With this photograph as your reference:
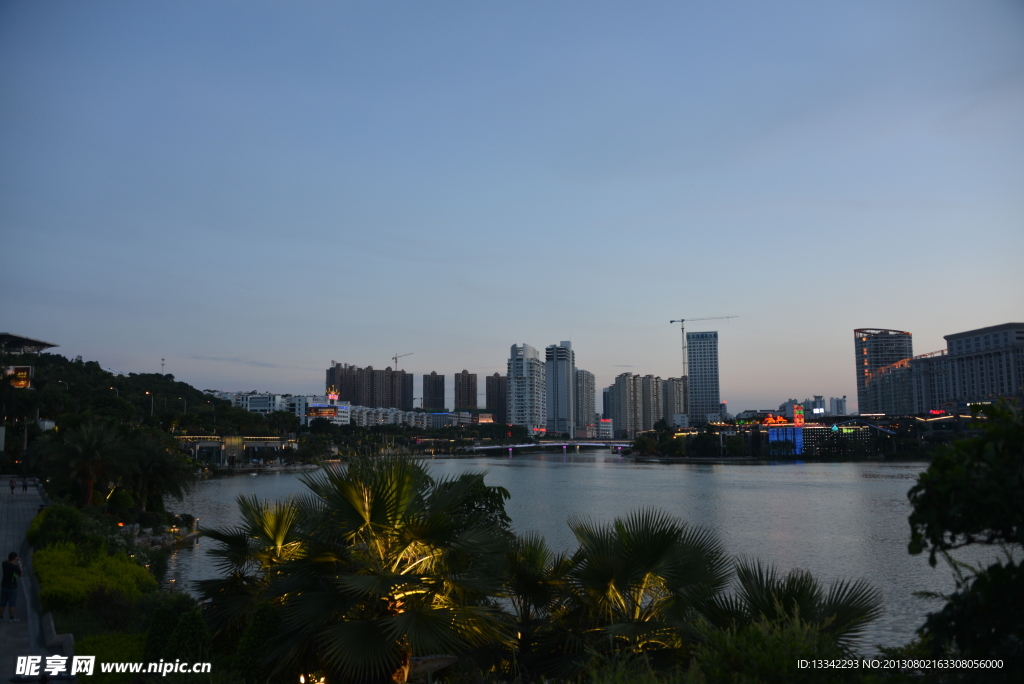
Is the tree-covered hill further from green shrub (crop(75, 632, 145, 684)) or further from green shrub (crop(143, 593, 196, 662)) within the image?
green shrub (crop(143, 593, 196, 662))

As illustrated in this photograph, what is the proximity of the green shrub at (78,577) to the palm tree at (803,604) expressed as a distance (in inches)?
487

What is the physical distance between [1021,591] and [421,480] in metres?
5.54

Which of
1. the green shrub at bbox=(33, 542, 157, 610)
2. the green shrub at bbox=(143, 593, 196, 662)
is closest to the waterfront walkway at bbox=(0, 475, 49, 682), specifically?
the green shrub at bbox=(33, 542, 157, 610)

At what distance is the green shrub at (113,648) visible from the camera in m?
8.80

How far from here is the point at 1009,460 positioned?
3758 millimetres

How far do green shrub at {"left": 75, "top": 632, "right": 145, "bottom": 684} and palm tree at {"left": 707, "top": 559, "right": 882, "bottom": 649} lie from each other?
7077mm

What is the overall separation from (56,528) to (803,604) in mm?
20213

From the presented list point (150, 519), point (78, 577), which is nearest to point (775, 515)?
point (150, 519)

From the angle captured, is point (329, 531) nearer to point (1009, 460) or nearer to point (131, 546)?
point (1009, 460)

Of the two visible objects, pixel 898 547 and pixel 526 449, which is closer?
pixel 898 547

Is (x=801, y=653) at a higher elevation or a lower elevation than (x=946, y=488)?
lower

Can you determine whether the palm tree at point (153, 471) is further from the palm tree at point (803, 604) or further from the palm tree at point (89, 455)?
the palm tree at point (803, 604)

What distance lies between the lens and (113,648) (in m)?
9.41

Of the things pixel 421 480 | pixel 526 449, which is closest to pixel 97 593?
pixel 421 480
